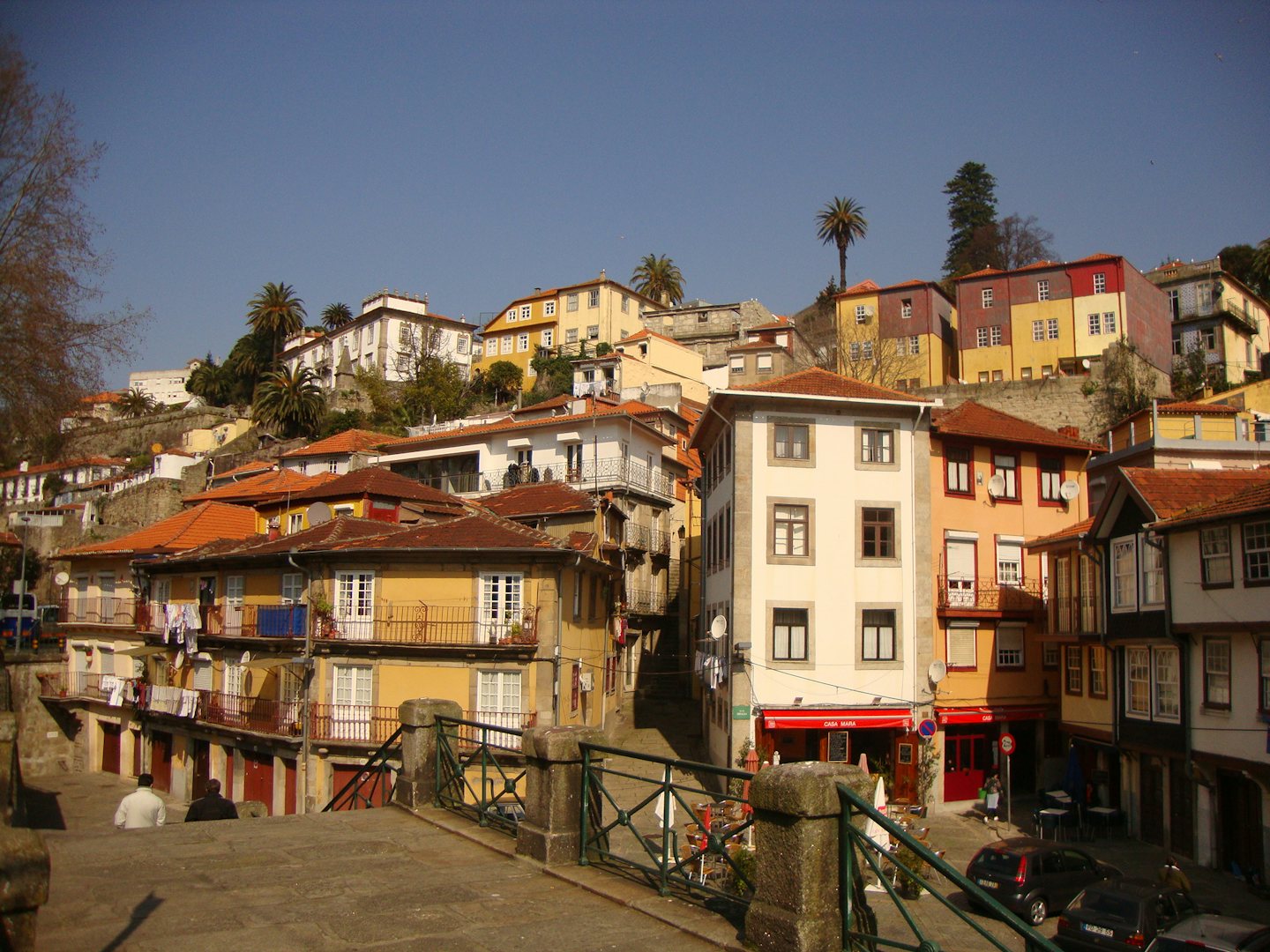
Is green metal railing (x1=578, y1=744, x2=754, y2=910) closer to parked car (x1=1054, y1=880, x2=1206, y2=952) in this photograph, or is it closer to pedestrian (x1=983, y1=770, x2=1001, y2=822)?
parked car (x1=1054, y1=880, x2=1206, y2=952)

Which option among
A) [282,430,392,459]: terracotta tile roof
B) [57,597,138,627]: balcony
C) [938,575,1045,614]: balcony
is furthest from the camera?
[282,430,392,459]: terracotta tile roof

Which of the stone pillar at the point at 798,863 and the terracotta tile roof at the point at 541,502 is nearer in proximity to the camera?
the stone pillar at the point at 798,863

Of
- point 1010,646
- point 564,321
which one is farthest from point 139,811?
point 564,321

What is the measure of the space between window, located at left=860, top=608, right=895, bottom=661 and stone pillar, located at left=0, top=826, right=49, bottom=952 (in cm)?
2865

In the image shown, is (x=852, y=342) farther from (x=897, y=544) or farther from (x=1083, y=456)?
(x=897, y=544)

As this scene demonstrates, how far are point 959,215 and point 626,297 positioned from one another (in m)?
34.3

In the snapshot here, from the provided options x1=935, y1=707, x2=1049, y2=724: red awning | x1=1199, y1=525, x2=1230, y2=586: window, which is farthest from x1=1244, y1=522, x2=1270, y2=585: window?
x1=935, y1=707, x2=1049, y2=724: red awning

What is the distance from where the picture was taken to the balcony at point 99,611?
1955 inches

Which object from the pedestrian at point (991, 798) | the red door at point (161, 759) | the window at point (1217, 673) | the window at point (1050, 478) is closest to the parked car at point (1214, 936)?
the window at point (1217, 673)

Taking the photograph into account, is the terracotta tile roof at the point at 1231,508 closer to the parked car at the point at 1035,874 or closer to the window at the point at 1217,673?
the window at the point at 1217,673

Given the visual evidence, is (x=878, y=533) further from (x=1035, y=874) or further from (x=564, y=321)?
(x=564, y=321)

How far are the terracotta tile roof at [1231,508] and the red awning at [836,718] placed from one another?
32.3 feet

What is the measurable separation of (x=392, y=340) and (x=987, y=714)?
71.8m

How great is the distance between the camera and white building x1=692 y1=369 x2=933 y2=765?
105 ft
